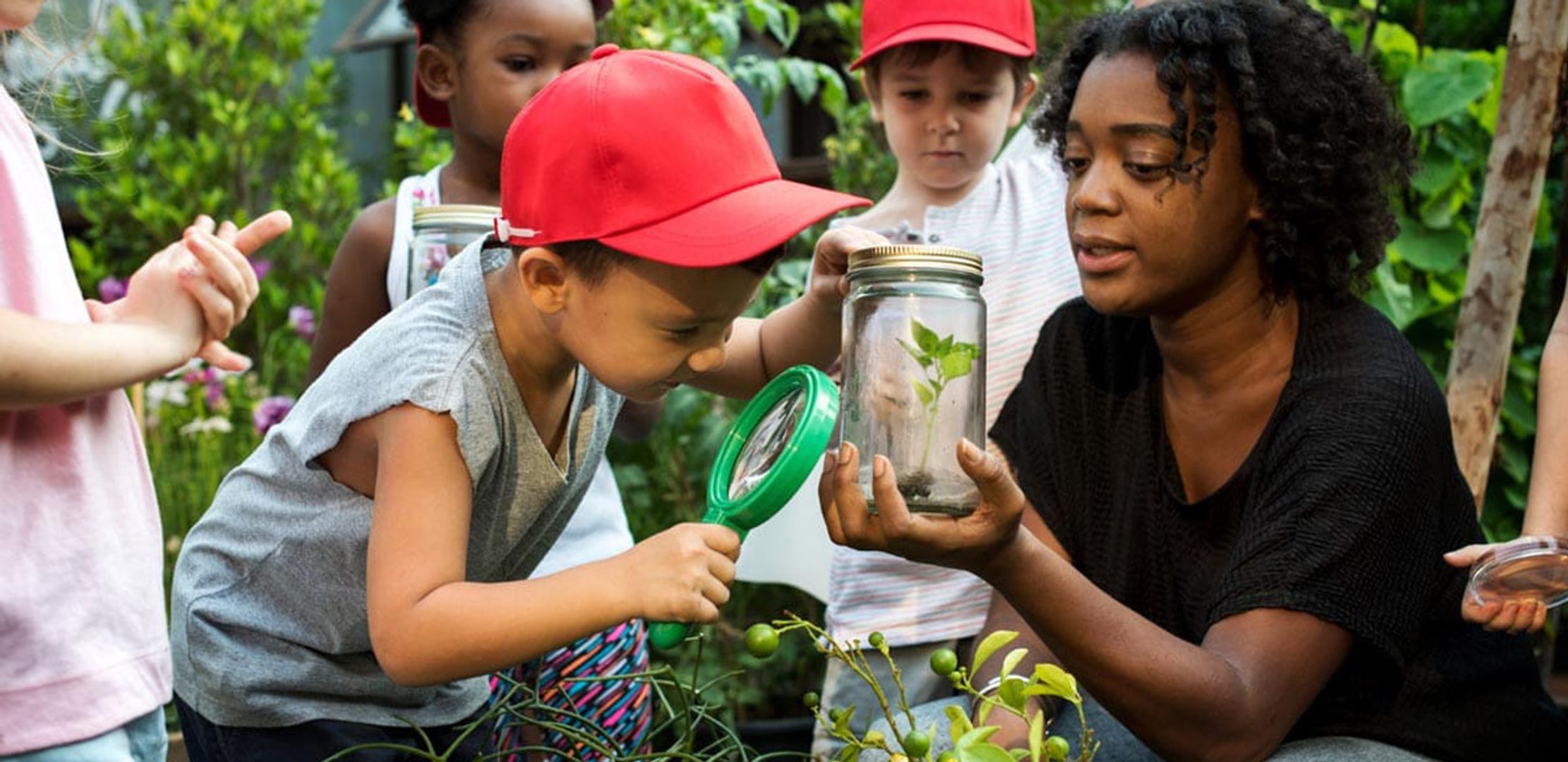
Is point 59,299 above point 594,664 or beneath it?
above

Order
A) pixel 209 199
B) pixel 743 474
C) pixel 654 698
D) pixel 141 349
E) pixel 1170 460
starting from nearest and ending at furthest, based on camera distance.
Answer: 1. pixel 141 349
2. pixel 743 474
3. pixel 1170 460
4. pixel 654 698
5. pixel 209 199

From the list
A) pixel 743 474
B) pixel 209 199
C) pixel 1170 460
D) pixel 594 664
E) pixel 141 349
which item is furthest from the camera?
pixel 209 199

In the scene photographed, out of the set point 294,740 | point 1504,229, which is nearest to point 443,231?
point 294,740

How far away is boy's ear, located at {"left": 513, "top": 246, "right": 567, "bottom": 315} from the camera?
6.10 feet

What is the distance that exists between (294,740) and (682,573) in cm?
69

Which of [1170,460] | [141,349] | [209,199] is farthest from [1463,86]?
[209,199]

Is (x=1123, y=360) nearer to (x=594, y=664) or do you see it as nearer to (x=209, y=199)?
(x=594, y=664)

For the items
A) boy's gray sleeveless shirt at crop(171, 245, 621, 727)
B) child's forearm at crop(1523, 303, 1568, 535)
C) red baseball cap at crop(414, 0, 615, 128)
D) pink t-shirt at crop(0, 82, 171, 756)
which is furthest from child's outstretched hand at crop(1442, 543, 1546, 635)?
red baseball cap at crop(414, 0, 615, 128)

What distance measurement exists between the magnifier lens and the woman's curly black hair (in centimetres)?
67

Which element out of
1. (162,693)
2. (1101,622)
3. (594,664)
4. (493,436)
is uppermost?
(493,436)

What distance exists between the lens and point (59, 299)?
5.67ft

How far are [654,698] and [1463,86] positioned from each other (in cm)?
206

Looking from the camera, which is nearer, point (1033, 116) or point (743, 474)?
point (743, 474)

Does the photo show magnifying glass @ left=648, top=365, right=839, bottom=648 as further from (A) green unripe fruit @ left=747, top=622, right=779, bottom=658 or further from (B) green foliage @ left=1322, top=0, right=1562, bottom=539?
(B) green foliage @ left=1322, top=0, right=1562, bottom=539
